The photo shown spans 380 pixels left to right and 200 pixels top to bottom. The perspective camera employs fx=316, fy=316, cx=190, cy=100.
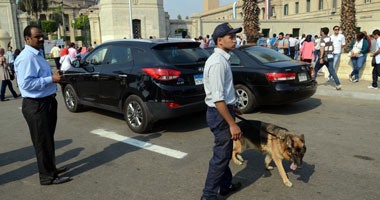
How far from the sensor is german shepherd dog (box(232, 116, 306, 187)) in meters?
3.38

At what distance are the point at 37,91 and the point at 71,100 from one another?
14.0ft

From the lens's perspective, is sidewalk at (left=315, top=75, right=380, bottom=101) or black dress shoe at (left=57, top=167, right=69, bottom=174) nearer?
black dress shoe at (left=57, top=167, right=69, bottom=174)

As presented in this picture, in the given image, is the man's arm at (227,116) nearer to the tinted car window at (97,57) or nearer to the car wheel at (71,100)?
the tinted car window at (97,57)

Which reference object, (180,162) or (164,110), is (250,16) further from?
(180,162)

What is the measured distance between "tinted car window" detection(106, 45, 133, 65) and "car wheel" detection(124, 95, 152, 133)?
74cm

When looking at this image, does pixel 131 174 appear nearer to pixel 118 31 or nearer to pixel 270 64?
pixel 270 64

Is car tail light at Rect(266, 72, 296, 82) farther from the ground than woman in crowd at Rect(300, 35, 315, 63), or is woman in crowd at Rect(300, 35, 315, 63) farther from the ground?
woman in crowd at Rect(300, 35, 315, 63)

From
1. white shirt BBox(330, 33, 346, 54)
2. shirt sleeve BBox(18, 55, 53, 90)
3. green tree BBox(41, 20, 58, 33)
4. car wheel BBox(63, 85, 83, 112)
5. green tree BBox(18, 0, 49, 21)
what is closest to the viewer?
shirt sleeve BBox(18, 55, 53, 90)

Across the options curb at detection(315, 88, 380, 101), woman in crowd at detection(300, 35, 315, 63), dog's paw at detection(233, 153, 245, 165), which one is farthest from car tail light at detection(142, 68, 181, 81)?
woman in crowd at detection(300, 35, 315, 63)

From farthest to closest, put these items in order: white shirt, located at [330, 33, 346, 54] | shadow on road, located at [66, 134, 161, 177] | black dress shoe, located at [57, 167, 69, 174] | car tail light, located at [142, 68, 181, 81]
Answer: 1. white shirt, located at [330, 33, 346, 54]
2. car tail light, located at [142, 68, 181, 81]
3. shadow on road, located at [66, 134, 161, 177]
4. black dress shoe, located at [57, 167, 69, 174]

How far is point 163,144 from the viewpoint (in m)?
5.30

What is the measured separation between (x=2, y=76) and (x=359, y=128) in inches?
401

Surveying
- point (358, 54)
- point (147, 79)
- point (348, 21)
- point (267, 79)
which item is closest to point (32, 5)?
point (348, 21)

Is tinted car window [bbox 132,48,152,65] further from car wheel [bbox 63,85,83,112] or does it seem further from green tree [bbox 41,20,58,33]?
green tree [bbox 41,20,58,33]
